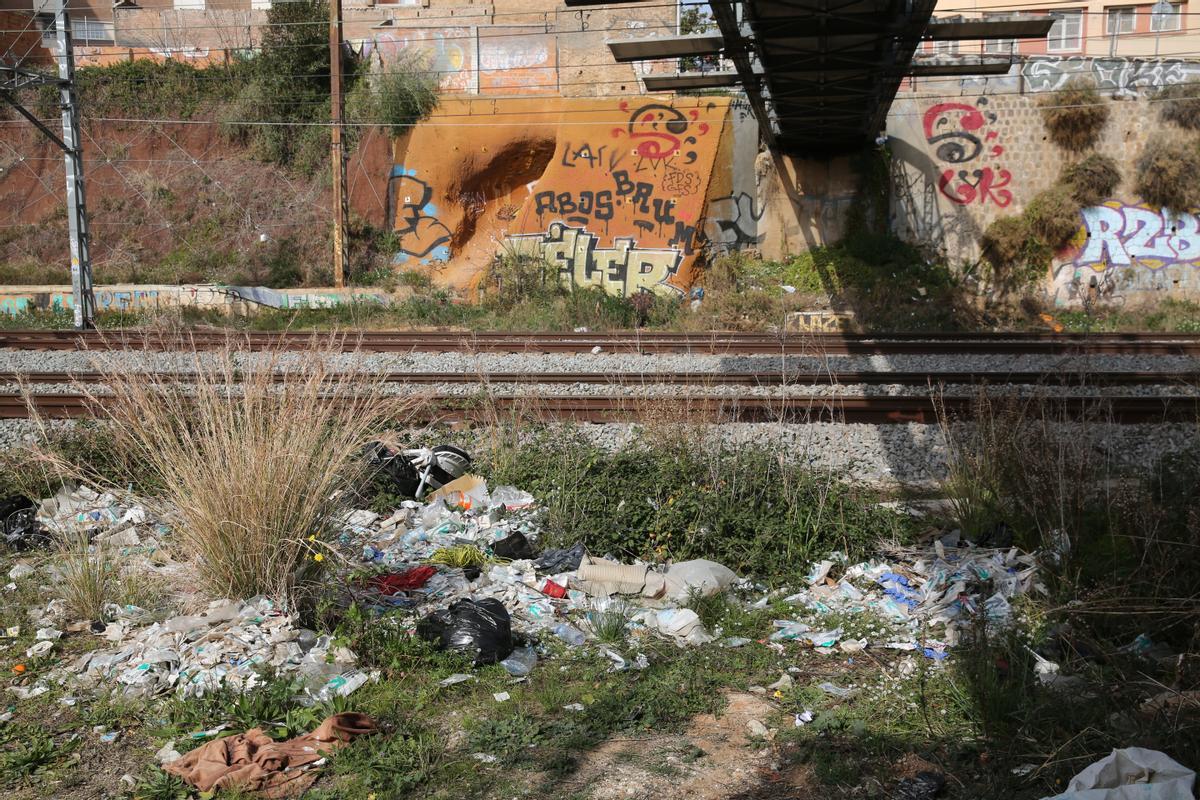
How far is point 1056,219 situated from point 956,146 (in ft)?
10.2

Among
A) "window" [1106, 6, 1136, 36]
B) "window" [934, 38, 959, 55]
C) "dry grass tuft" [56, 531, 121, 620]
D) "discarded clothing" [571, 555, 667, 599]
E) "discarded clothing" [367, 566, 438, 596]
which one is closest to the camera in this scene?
"dry grass tuft" [56, 531, 121, 620]

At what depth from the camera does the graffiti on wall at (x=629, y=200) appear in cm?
2291

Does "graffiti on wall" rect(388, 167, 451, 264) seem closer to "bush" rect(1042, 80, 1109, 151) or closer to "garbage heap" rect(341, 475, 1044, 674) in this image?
"bush" rect(1042, 80, 1109, 151)

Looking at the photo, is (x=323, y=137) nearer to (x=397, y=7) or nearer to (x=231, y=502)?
(x=397, y=7)

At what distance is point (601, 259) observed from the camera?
23.1m

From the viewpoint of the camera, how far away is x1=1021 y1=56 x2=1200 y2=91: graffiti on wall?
2317 cm

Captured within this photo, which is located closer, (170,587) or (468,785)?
(468,785)

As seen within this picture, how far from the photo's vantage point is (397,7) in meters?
32.2

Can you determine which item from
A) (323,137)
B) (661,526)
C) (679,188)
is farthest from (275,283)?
(661,526)

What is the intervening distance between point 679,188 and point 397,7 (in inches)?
585

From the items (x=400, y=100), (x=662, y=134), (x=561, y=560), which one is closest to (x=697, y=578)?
(x=561, y=560)

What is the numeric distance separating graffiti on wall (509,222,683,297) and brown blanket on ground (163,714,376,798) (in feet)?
61.6

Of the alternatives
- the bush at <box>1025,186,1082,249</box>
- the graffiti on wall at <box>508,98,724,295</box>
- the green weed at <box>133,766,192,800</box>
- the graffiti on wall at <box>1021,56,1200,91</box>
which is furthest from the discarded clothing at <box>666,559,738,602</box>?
the graffiti on wall at <box>1021,56,1200,91</box>

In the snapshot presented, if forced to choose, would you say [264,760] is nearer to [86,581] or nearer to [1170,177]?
[86,581]
